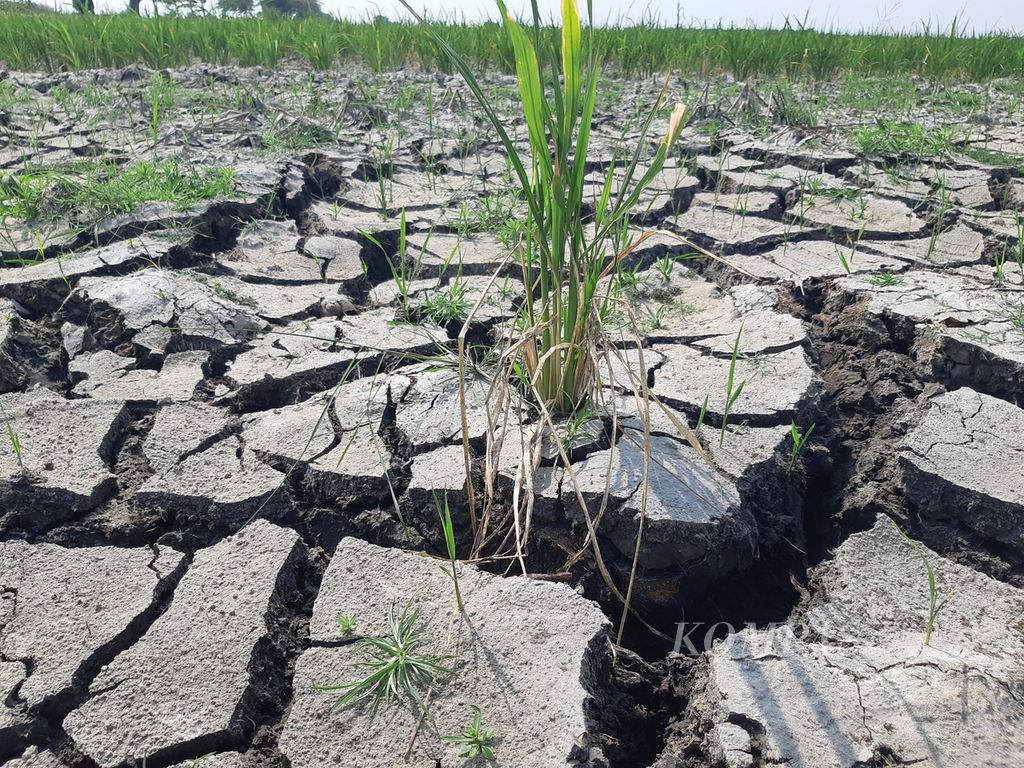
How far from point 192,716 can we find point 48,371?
1.21 metres

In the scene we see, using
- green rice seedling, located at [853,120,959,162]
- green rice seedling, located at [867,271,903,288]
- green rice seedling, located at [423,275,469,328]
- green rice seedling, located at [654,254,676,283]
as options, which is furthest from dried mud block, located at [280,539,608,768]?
green rice seedling, located at [853,120,959,162]

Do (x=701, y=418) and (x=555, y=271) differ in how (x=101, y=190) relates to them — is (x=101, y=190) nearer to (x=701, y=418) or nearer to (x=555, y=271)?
(x=555, y=271)

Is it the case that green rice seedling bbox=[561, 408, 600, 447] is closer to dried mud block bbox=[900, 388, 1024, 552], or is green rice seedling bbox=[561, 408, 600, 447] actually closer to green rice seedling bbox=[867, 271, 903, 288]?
dried mud block bbox=[900, 388, 1024, 552]

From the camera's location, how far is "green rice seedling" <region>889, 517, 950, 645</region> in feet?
4.22

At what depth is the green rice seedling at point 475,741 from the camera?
111 centimetres

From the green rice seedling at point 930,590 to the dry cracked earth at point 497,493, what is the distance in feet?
0.03

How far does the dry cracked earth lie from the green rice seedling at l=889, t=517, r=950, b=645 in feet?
0.03

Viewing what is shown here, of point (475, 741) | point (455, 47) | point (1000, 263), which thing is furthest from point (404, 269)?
point (455, 47)

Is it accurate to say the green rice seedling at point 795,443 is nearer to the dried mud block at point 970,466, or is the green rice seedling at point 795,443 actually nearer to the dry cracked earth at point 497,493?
the dry cracked earth at point 497,493

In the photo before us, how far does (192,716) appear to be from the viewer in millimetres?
1188

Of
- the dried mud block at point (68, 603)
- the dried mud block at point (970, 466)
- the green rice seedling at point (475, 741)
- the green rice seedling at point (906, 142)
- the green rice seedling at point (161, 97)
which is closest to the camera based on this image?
the green rice seedling at point (475, 741)

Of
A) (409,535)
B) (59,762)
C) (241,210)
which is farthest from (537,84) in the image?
(241,210)

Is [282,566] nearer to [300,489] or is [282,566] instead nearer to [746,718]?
[300,489]

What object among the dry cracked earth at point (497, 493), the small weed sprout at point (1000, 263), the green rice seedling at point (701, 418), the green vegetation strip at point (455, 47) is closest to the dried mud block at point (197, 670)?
the dry cracked earth at point (497, 493)
